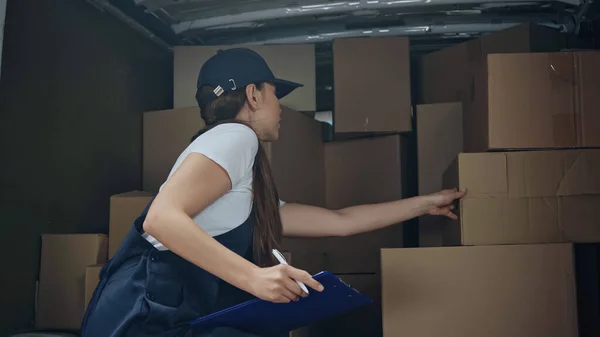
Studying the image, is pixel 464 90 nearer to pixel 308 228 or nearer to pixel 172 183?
pixel 308 228

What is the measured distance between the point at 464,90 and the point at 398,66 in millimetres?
206

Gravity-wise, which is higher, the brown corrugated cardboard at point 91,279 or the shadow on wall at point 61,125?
the shadow on wall at point 61,125

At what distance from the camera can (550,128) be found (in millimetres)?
1393

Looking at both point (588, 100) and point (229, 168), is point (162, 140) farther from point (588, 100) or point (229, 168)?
point (588, 100)

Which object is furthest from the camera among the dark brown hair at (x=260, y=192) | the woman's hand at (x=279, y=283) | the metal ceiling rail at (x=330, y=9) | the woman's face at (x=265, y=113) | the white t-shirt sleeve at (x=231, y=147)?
the metal ceiling rail at (x=330, y=9)

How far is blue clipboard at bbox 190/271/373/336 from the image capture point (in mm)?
1016

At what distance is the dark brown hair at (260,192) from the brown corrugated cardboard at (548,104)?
20.5 inches

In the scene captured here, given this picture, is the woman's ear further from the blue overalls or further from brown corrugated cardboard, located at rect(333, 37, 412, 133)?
brown corrugated cardboard, located at rect(333, 37, 412, 133)

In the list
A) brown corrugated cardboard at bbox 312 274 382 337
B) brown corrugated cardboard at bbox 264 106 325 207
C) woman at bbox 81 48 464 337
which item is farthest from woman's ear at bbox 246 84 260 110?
brown corrugated cardboard at bbox 312 274 382 337

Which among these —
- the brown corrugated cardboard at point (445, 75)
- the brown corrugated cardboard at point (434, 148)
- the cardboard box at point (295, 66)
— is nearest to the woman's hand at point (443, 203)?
the brown corrugated cardboard at point (434, 148)

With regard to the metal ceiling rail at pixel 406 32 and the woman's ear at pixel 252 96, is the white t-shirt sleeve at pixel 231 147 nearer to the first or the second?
the woman's ear at pixel 252 96

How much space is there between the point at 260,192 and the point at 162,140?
76 centimetres

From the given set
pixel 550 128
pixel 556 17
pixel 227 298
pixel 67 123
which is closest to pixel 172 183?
pixel 227 298

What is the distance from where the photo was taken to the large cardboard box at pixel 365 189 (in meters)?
1.90
